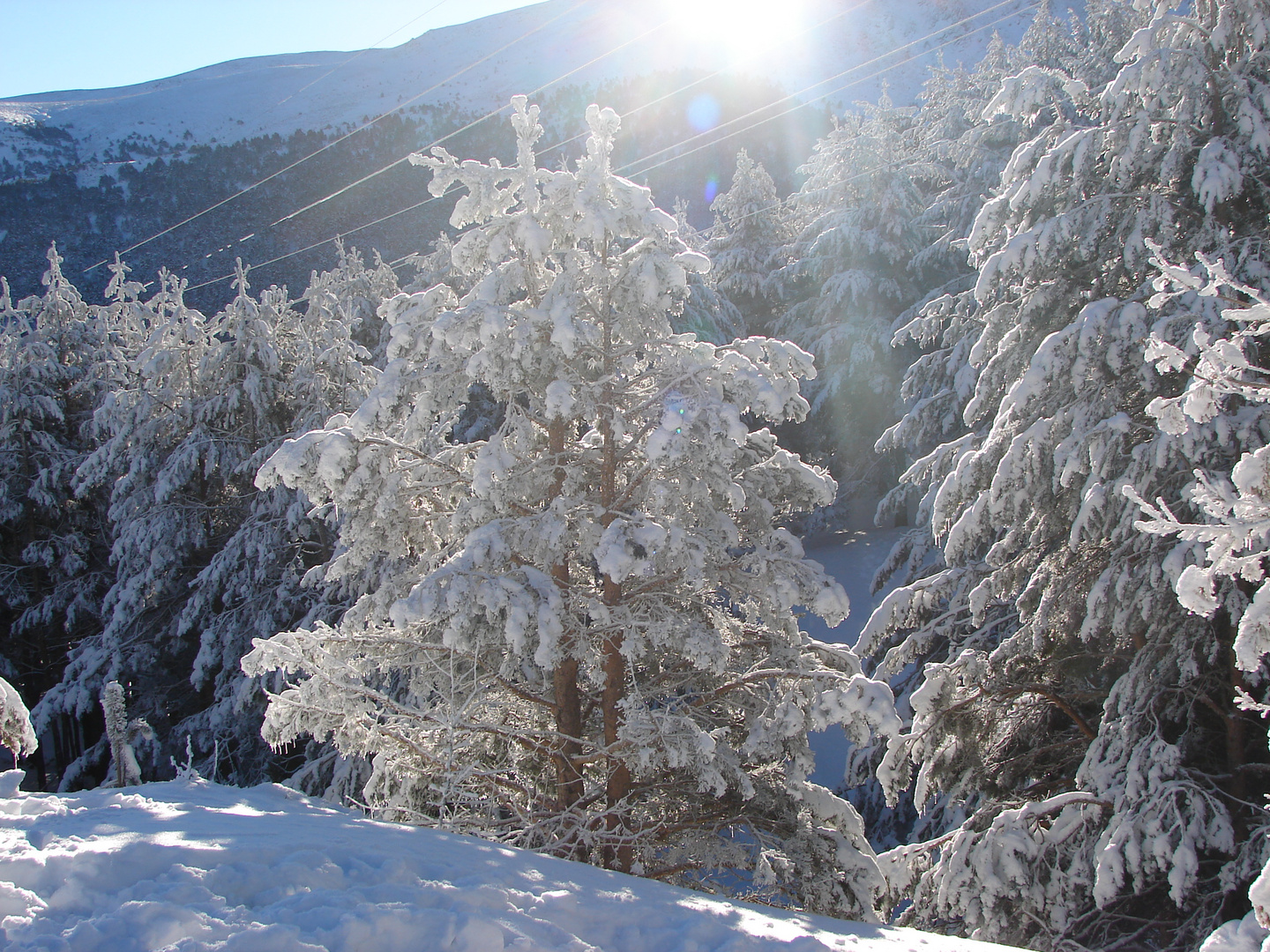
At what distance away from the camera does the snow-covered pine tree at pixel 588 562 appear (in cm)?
533

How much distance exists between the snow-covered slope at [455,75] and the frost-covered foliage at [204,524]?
60858mm

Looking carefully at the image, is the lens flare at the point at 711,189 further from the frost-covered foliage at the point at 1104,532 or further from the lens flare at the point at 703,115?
the frost-covered foliage at the point at 1104,532

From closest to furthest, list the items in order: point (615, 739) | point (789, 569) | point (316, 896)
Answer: point (316, 896) → point (789, 569) → point (615, 739)

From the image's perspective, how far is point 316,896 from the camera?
3.30 metres

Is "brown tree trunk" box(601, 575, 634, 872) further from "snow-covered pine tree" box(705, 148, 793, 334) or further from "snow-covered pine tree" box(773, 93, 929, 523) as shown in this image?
"snow-covered pine tree" box(705, 148, 793, 334)

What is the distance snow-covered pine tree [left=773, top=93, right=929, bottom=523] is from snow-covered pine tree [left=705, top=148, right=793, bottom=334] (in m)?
1.14

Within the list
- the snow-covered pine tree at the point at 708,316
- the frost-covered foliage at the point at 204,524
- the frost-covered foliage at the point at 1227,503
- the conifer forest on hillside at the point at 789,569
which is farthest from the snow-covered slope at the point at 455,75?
the frost-covered foliage at the point at 1227,503

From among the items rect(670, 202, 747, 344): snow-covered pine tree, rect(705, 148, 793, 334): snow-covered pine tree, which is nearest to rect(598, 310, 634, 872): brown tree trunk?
rect(670, 202, 747, 344): snow-covered pine tree

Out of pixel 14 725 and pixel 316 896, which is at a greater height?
pixel 14 725

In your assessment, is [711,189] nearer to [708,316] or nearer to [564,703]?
[708,316]

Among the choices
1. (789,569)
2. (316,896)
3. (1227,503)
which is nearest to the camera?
(1227,503)

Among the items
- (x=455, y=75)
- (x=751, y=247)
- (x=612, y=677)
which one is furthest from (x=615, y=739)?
(x=455, y=75)

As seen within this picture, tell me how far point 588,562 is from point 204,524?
1127 centimetres

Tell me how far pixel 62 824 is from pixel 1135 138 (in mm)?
8209
